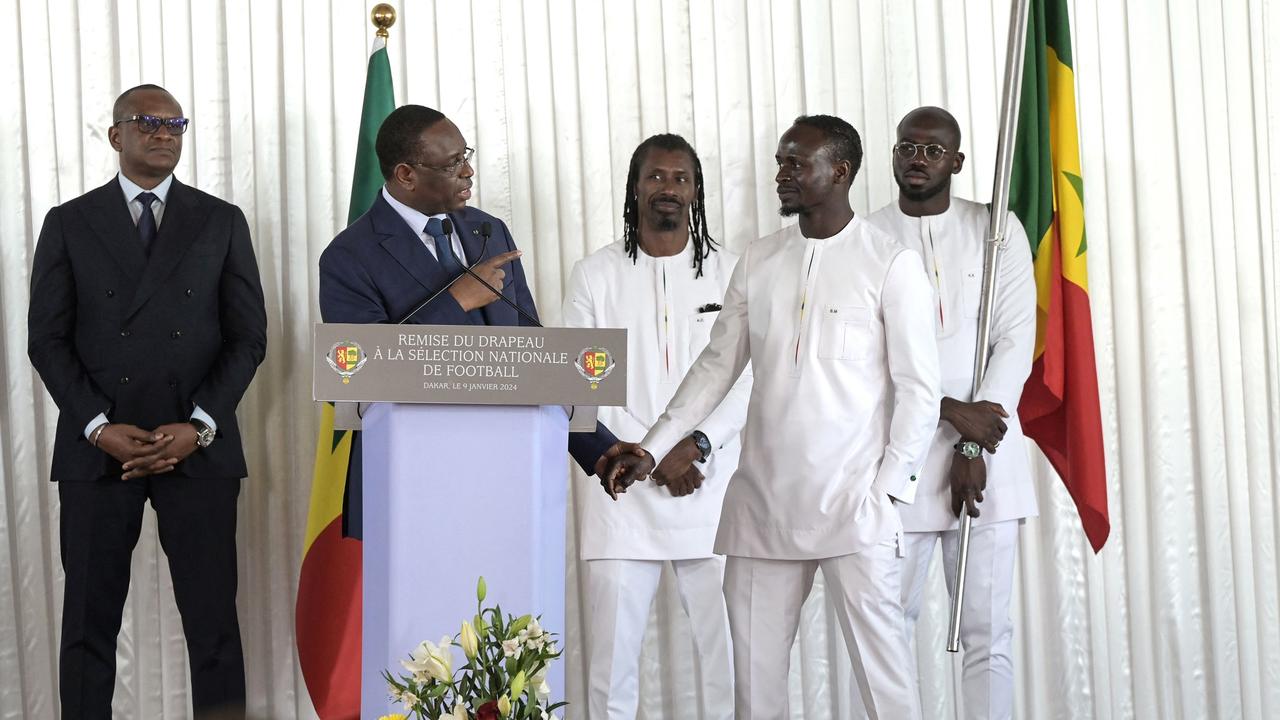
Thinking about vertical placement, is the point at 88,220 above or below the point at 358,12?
below

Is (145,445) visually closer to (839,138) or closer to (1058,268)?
(839,138)

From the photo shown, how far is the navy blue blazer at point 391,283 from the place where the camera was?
3186mm

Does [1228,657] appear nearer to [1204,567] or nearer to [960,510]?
[1204,567]

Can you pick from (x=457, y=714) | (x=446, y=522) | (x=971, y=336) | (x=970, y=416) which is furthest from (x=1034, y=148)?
(x=457, y=714)

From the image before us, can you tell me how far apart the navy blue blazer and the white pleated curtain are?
1.50 metres

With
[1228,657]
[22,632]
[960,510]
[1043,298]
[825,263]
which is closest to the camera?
[825,263]

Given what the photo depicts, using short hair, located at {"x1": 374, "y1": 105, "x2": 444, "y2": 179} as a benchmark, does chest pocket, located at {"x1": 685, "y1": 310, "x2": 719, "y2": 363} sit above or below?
below

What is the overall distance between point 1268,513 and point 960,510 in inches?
70.5

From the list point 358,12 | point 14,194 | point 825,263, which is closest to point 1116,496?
point 825,263

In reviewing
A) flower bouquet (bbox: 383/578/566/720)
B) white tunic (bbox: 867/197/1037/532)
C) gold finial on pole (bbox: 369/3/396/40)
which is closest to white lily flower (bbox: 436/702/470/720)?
flower bouquet (bbox: 383/578/566/720)

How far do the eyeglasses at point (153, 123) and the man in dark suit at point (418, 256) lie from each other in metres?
1.01

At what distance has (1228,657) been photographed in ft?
15.9

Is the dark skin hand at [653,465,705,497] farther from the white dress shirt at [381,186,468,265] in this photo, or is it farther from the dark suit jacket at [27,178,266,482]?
the dark suit jacket at [27,178,266,482]

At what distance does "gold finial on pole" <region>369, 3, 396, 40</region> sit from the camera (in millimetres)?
4590
